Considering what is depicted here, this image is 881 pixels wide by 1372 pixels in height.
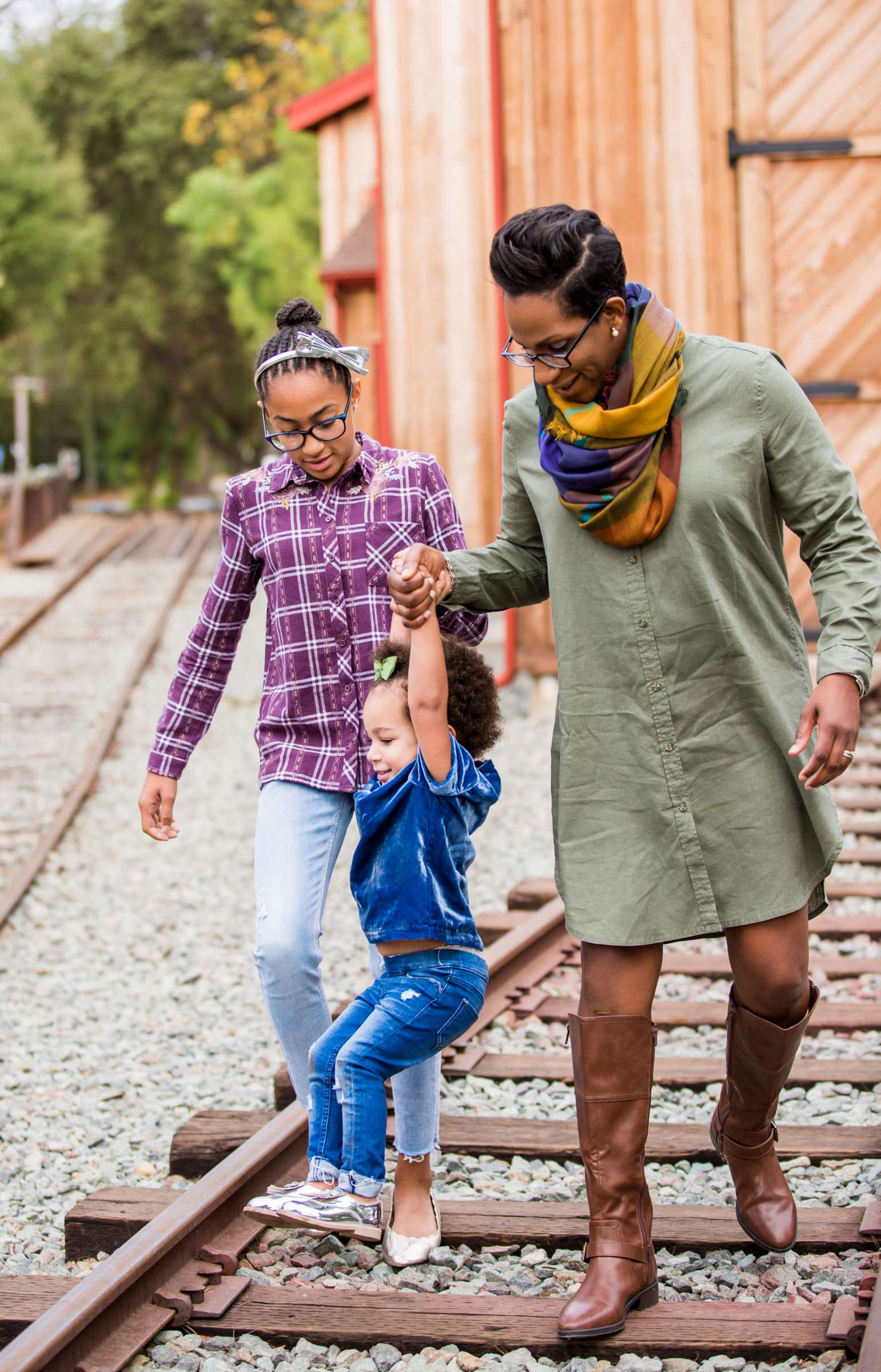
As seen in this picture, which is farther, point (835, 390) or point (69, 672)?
point (69, 672)

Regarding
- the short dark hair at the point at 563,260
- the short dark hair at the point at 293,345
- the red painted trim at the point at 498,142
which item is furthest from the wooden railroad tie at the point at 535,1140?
the red painted trim at the point at 498,142

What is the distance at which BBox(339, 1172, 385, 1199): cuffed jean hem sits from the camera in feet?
10.2

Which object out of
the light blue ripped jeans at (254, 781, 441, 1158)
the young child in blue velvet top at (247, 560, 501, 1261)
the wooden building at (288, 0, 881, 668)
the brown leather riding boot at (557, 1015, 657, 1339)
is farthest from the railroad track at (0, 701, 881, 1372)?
the wooden building at (288, 0, 881, 668)

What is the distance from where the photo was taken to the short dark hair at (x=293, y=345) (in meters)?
Result: 3.23

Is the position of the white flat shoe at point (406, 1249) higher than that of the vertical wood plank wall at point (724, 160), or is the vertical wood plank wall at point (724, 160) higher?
the vertical wood plank wall at point (724, 160)

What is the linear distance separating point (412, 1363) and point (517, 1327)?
8.4 inches

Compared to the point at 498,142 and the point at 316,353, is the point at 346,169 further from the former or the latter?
the point at 316,353

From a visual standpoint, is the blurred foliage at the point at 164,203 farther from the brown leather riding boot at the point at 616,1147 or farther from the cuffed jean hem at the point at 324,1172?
the brown leather riding boot at the point at 616,1147

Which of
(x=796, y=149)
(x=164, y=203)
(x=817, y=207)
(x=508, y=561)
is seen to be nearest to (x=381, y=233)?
(x=796, y=149)

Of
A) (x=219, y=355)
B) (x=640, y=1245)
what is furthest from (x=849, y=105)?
(x=219, y=355)

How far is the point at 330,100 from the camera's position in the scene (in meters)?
16.7

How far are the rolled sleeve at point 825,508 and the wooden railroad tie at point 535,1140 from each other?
157 cm

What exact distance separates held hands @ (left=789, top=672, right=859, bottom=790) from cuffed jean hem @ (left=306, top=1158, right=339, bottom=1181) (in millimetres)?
1231

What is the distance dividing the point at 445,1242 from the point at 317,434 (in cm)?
179
